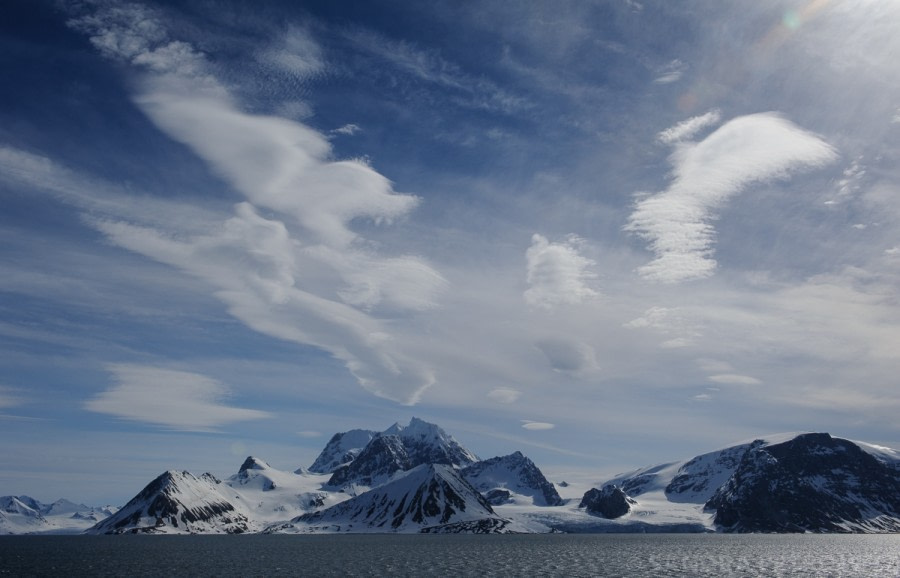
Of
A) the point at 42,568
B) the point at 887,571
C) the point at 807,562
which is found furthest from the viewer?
the point at 807,562

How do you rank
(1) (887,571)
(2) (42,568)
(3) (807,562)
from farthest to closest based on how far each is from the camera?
(3) (807,562), (2) (42,568), (1) (887,571)

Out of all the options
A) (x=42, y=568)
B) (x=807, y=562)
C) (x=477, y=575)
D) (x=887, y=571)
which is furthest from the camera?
(x=807, y=562)

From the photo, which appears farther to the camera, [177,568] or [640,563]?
[640,563]

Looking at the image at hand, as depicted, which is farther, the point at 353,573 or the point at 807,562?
the point at 807,562

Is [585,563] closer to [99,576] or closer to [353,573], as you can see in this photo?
[353,573]

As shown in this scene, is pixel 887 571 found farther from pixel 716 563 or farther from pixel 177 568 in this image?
pixel 177 568

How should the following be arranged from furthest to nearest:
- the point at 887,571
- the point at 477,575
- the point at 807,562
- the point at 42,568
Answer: the point at 807,562
the point at 42,568
the point at 887,571
the point at 477,575

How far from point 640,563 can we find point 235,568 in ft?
383

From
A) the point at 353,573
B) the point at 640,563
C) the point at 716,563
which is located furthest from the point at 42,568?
the point at 716,563

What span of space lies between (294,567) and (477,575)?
56038mm

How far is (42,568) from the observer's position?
18625cm

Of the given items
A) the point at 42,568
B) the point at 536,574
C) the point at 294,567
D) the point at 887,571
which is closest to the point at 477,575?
the point at 536,574

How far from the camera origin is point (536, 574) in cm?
15400

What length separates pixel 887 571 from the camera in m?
167
